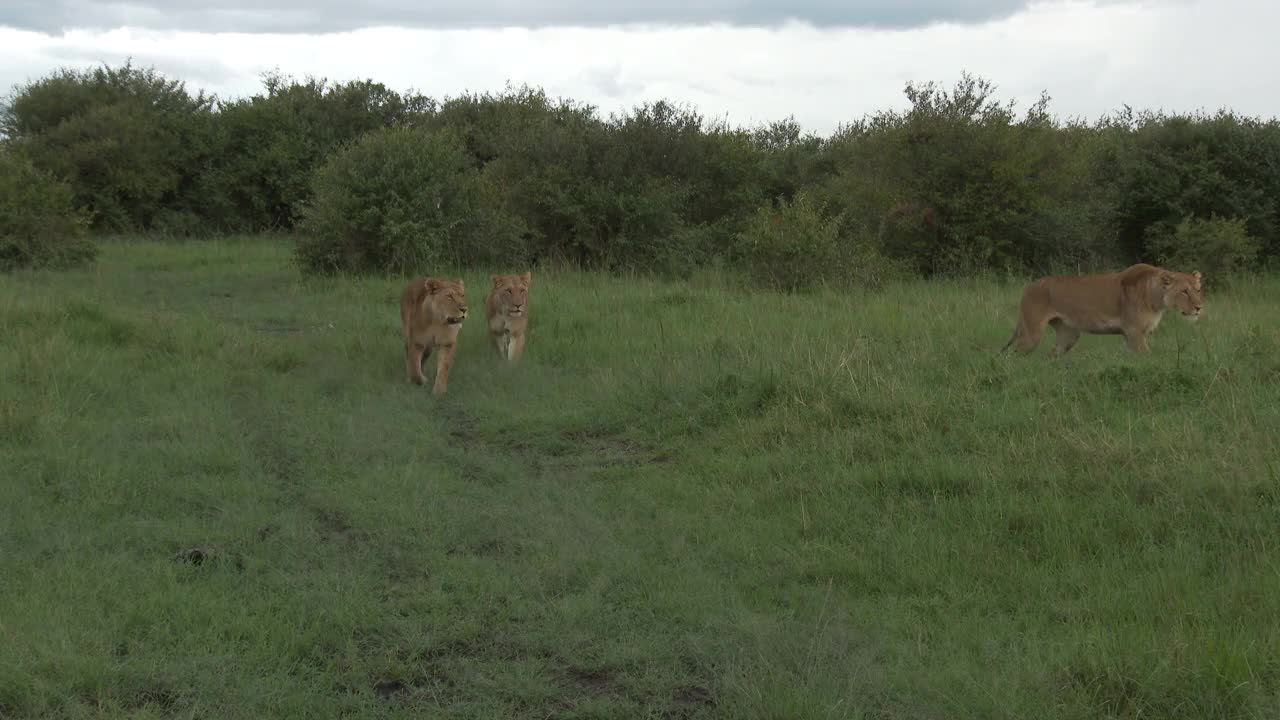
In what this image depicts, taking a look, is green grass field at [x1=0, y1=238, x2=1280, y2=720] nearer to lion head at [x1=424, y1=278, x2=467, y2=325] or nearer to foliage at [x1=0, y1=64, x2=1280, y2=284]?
lion head at [x1=424, y1=278, x2=467, y2=325]

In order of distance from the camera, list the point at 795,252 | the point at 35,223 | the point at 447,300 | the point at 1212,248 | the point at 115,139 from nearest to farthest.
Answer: the point at 447,300 < the point at 795,252 < the point at 1212,248 < the point at 35,223 < the point at 115,139

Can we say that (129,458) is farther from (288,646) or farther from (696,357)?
(696,357)

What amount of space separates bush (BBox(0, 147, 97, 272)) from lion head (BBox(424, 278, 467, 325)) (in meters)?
11.7

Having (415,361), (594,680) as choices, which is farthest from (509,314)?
(594,680)

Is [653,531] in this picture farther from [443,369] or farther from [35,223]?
[35,223]

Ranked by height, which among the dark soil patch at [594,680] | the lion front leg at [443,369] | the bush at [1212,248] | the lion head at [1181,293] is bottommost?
the lion front leg at [443,369]

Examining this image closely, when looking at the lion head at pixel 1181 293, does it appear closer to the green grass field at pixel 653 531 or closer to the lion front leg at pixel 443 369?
the green grass field at pixel 653 531

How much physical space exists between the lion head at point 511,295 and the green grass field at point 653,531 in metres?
0.64

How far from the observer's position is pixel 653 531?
650cm

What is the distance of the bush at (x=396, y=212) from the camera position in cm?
1825

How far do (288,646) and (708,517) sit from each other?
8.53 ft

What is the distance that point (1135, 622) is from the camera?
4891 millimetres

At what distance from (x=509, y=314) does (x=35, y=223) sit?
40.9ft

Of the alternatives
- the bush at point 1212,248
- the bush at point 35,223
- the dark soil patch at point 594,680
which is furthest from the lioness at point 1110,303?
the bush at point 35,223
